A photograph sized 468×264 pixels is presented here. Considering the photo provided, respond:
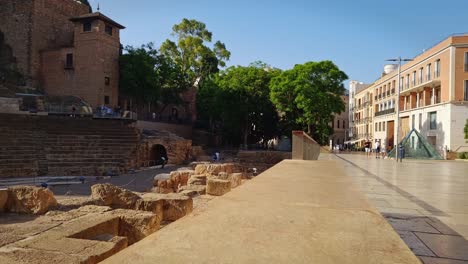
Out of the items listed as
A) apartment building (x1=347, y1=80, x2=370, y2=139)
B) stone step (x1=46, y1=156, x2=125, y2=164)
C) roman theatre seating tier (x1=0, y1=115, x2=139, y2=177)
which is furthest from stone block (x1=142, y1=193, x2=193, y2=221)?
apartment building (x1=347, y1=80, x2=370, y2=139)

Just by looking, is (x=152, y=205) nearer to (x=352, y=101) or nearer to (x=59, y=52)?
(x=59, y=52)

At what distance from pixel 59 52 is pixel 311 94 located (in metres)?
29.2

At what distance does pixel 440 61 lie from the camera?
119 ft

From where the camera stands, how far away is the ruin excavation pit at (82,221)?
10.1 feet

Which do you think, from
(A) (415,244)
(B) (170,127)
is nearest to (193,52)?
(B) (170,127)

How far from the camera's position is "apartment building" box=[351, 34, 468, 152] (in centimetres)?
3362

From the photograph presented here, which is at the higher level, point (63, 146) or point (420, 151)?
point (420, 151)

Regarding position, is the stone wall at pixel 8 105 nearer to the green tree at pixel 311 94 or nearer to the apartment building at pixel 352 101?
the green tree at pixel 311 94

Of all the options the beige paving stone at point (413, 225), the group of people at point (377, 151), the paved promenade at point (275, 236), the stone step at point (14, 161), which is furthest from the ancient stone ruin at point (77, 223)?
the group of people at point (377, 151)

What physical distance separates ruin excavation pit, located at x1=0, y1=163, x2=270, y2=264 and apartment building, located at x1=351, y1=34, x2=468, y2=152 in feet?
84.0

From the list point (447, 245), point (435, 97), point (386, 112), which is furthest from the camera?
point (386, 112)

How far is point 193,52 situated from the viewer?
55469 mm

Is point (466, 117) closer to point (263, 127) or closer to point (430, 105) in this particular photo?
point (430, 105)

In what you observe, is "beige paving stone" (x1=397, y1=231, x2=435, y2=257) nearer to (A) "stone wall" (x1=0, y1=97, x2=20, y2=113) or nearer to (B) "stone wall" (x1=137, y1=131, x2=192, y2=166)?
(B) "stone wall" (x1=137, y1=131, x2=192, y2=166)
